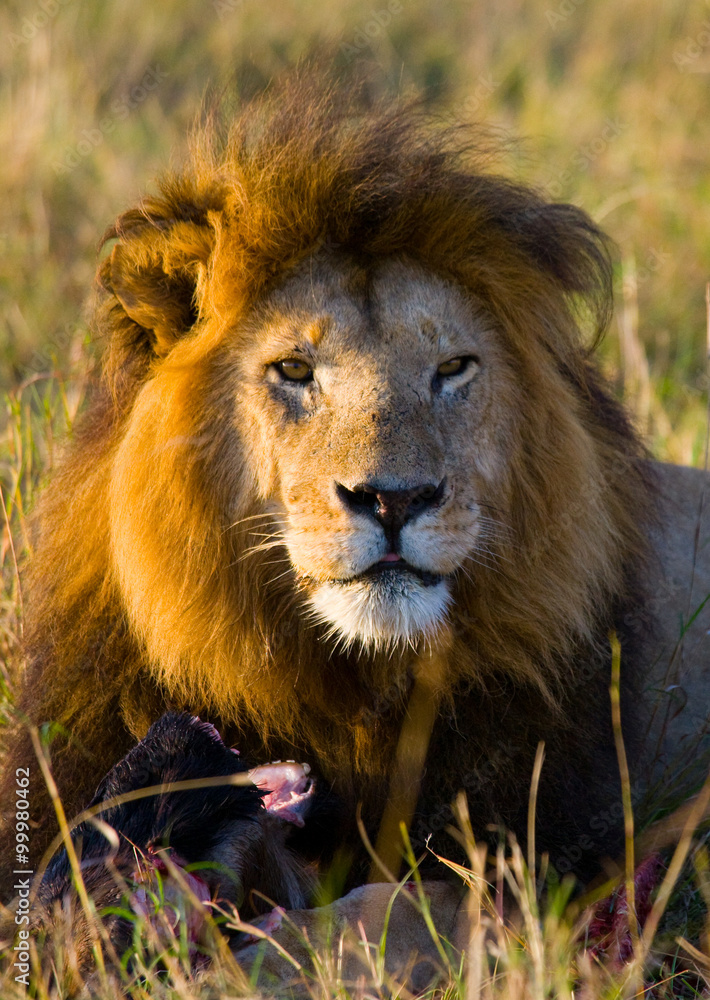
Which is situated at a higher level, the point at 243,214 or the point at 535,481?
the point at 243,214

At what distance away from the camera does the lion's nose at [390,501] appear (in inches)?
95.7

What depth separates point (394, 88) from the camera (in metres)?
8.94

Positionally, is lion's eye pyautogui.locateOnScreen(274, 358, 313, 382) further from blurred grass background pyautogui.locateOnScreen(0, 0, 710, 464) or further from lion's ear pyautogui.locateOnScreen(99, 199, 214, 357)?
blurred grass background pyautogui.locateOnScreen(0, 0, 710, 464)

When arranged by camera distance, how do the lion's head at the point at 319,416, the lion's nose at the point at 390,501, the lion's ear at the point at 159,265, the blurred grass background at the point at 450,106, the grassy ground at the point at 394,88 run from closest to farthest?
the lion's nose at the point at 390,501 → the lion's head at the point at 319,416 → the lion's ear at the point at 159,265 → the grassy ground at the point at 394,88 → the blurred grass background at the point at 450,106

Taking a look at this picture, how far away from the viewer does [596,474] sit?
9.80 feet

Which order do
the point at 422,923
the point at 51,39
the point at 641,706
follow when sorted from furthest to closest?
the point at 51,39
the point at 641,706
the point at 422,923

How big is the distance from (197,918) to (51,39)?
8411 millimetres

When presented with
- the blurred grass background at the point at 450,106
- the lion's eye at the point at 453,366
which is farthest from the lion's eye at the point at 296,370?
the blurred grass background at the point at 450,106

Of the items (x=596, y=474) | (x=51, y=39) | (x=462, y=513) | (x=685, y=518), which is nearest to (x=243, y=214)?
(x=462, y=513)

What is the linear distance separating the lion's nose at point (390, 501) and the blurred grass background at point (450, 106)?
2360mm

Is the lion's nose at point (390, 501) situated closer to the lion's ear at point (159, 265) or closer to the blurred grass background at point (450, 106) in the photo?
the lion's ear at point (159, 265)

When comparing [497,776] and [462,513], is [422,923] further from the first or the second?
[462,513]

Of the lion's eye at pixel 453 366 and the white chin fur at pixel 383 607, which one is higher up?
the lion's eye at pixel 453 366

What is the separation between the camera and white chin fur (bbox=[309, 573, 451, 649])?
2.51 metres
